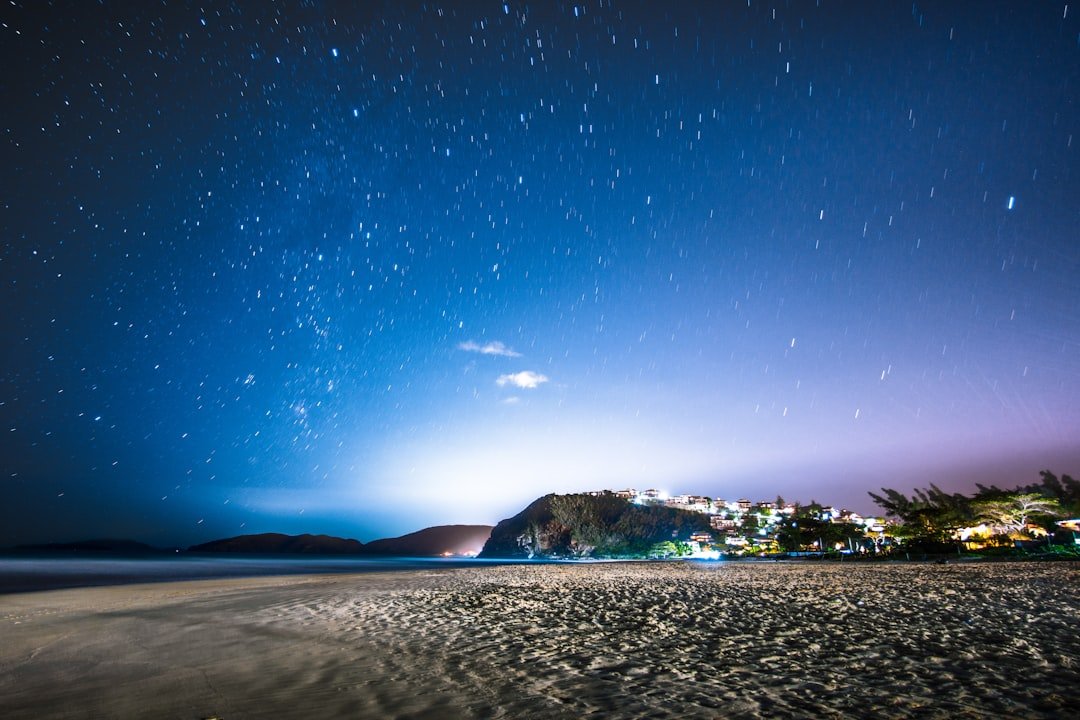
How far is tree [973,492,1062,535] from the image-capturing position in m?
53.2

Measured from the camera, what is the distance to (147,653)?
9.75m

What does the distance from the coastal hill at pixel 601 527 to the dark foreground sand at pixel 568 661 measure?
134 meters

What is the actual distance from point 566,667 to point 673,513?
560 ft

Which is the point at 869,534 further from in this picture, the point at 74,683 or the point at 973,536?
the point at 74,683

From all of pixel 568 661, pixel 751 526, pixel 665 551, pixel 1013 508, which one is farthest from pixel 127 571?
pixel 665 551

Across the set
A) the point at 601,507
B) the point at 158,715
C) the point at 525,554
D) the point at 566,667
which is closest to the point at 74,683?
the point at 158,715

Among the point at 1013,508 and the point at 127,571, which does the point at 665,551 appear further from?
the point at 127,571

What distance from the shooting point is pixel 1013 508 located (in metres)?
54.1

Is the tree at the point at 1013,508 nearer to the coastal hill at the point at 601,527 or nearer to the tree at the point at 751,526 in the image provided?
the tree at the point at 751,526

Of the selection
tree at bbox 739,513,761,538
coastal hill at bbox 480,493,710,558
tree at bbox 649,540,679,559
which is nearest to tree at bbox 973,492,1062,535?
tree at bbox 739,513,761,538

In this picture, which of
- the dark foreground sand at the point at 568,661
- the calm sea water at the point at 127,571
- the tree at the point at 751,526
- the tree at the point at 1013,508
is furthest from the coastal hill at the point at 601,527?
the dark foreground sand at the point at 568,661

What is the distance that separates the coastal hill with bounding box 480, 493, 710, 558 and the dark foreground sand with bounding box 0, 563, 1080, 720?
133797 millimetres

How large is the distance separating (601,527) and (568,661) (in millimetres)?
159088

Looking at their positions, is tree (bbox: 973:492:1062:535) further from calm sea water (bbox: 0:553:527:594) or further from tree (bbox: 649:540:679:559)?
tree (bbox: 649:540:679:559)
